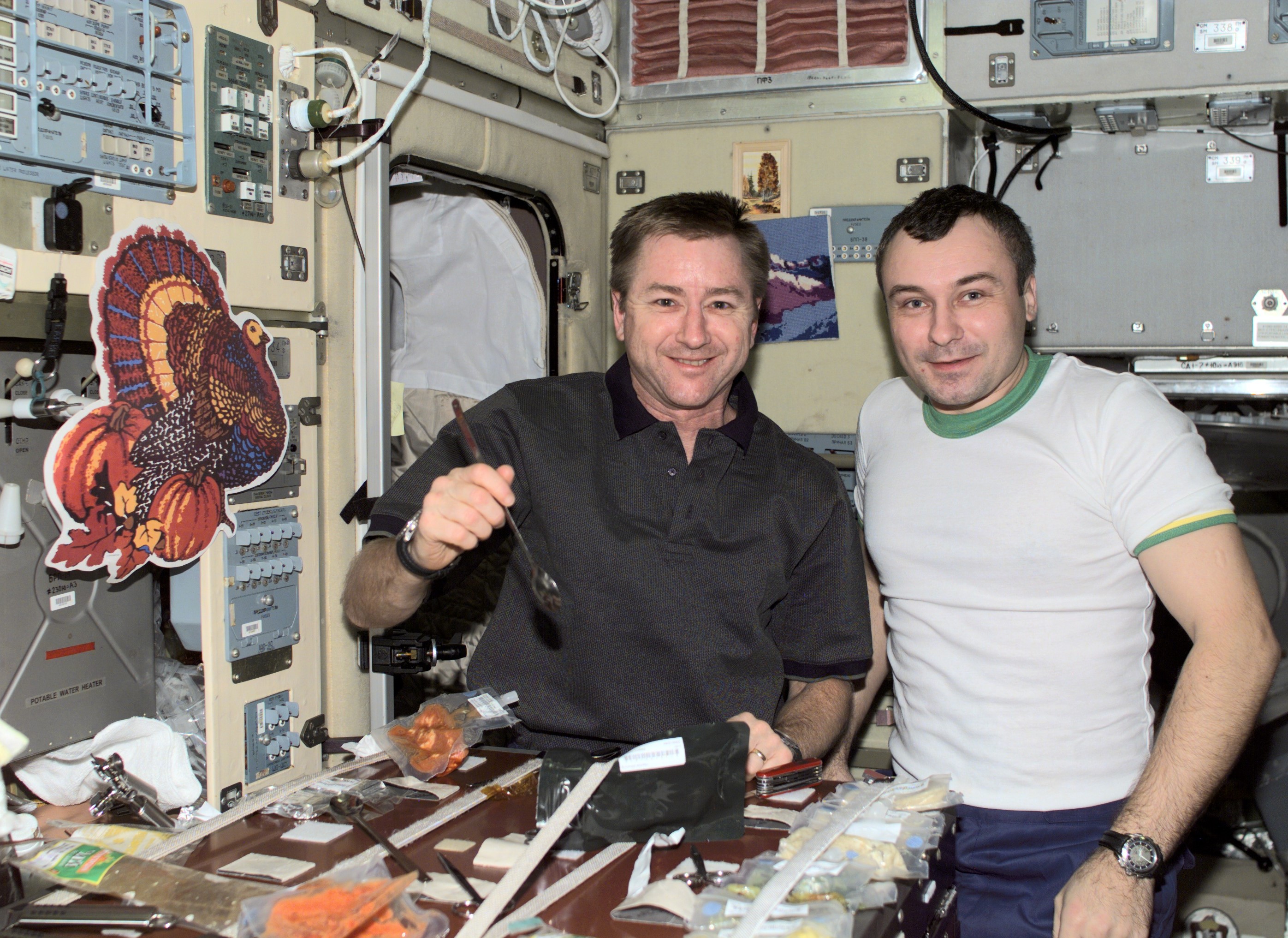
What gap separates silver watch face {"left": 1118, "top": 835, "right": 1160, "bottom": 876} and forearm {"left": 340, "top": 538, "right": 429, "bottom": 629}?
1.25 m

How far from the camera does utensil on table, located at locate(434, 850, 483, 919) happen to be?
118cm

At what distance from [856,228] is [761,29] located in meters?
0.74

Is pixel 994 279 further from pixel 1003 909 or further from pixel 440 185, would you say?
pixel 440 185

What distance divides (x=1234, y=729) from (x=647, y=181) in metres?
2.45

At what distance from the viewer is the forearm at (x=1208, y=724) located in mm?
1804

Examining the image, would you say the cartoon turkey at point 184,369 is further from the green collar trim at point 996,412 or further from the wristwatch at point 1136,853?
the wristwatch at point 1136,853

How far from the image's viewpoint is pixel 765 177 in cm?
347

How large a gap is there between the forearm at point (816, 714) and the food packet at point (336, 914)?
1028 millimetres

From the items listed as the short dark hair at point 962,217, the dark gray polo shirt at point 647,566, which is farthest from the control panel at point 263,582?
the short dark hair at point 962,217

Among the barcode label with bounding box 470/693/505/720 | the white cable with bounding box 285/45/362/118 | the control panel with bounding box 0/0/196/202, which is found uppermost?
the white cable with bounding box 285/45/362/118

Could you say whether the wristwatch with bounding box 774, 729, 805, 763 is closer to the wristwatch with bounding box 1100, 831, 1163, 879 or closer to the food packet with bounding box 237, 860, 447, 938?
the wristwatch with bounding box 1100, 831, 1163, 879

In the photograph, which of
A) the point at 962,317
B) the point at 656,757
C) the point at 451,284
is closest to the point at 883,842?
the point at 656,757

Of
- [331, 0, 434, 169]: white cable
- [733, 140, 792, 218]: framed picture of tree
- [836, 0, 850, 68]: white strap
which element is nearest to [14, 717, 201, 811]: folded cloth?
[331, 0, 434, 169]: white cable

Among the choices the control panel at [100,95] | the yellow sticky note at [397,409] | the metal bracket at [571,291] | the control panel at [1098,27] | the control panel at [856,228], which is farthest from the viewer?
the metal bracket at [571,291]
